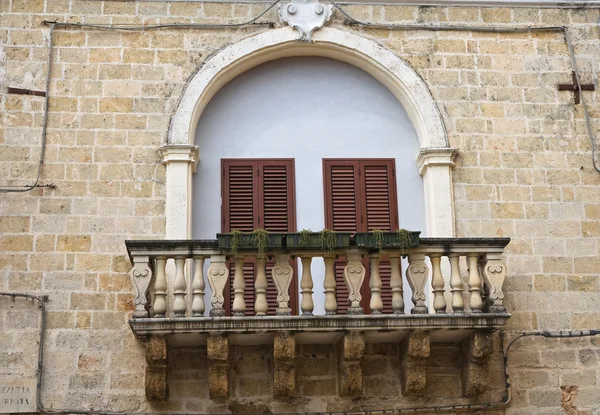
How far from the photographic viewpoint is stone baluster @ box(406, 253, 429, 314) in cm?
1194

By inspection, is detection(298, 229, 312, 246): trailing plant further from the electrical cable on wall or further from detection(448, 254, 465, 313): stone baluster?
the electrical cable on wall

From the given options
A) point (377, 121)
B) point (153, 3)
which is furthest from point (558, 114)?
point (153, 3)

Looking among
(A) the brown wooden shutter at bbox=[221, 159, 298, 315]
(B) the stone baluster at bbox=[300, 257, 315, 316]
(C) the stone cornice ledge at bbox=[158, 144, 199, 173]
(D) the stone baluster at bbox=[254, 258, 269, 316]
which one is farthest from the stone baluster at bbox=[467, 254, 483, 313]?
(C) the stone cornice ledge at bbox=[158, 144, 199, 173]

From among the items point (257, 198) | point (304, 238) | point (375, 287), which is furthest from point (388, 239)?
point (257, 198)

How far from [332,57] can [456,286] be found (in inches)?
135

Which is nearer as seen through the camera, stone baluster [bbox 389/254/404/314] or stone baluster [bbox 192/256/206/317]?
stone baluster [bbox 192/256/206/317]

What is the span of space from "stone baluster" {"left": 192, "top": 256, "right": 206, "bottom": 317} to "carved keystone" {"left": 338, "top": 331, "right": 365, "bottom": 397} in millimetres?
1496

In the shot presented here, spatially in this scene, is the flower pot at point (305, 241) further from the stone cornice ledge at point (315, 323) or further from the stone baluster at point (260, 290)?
the stone cornice ledge at point (315, 323)

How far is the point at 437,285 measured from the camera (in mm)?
11984

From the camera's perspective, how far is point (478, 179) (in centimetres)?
1314

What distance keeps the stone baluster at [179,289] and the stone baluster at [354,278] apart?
1.66 m

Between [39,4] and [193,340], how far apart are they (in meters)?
4.47

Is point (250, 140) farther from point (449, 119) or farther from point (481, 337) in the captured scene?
point (481, 337)

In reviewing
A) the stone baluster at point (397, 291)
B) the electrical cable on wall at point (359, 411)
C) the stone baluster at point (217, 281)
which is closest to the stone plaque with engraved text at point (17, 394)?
the electrical cable on wall at point (359, 411)
